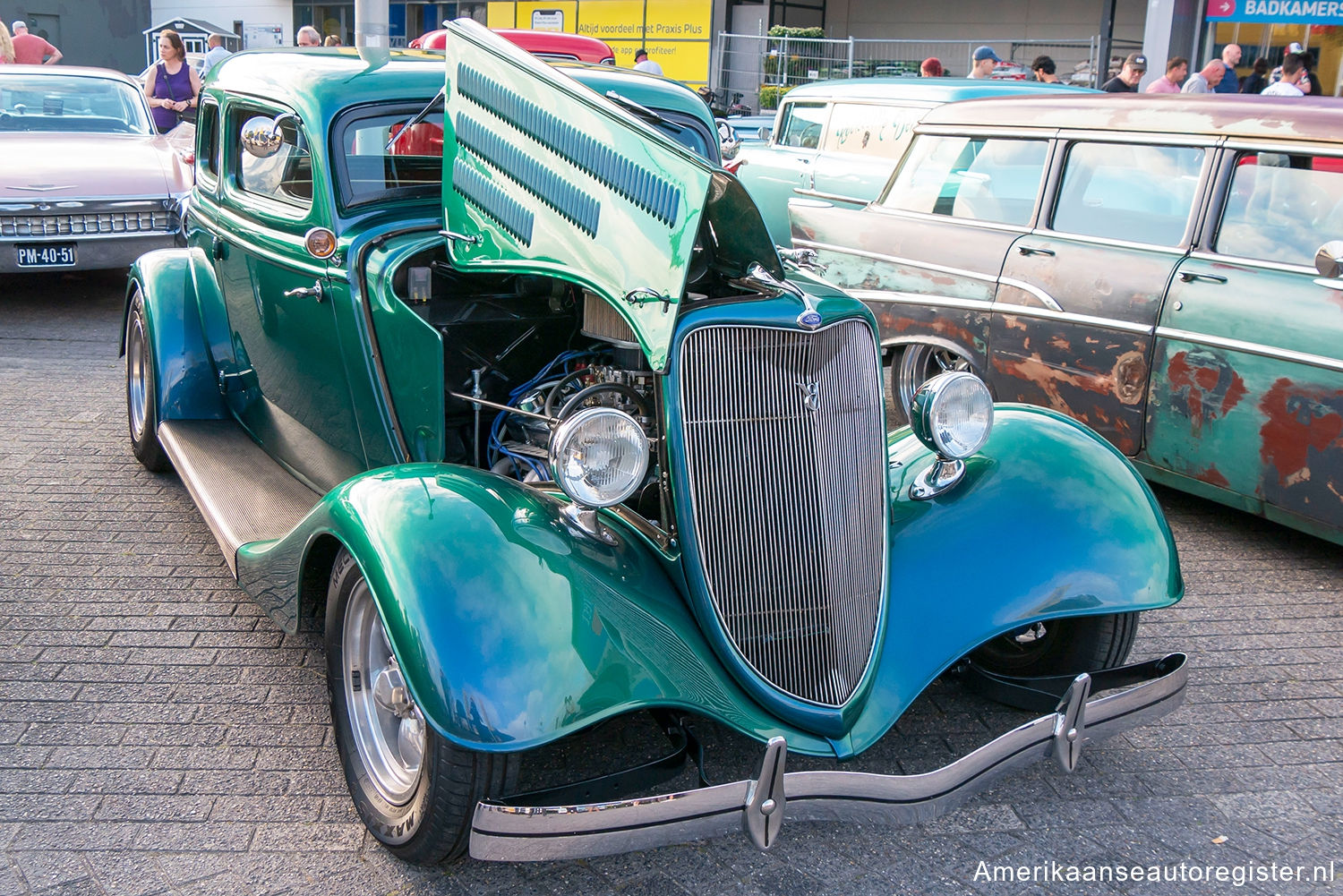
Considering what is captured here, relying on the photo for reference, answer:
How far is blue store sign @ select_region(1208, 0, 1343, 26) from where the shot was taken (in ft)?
46.0

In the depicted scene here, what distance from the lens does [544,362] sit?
11.4ft

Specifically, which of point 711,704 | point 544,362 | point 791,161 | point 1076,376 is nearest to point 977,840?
point 711,704

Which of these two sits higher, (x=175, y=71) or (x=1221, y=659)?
(x=175, y=71)

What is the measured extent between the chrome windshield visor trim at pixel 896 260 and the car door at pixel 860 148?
1.88 m

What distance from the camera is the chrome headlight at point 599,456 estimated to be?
95.3 inches

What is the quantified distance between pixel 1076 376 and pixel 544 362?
8.89 ft

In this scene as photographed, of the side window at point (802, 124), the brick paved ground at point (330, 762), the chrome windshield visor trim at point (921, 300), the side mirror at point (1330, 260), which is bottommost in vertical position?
the brick paved ground at point (330, 762)

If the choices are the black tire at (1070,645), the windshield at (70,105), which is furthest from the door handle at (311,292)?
the windshield at (70,105)

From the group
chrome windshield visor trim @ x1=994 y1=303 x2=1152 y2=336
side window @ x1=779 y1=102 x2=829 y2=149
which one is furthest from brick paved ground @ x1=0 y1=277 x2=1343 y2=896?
side window @ x1=779 y1=102 x2=829 y2=149

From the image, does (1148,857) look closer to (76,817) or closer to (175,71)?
(76,817)

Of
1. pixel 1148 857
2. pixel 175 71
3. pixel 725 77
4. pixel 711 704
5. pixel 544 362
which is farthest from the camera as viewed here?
pixel 725 77

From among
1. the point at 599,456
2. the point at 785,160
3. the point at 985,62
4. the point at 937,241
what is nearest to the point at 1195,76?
the point at 985,62

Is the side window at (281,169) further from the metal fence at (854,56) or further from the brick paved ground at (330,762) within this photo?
the metal fence at (854,56)

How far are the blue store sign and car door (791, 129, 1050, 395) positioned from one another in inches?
436
